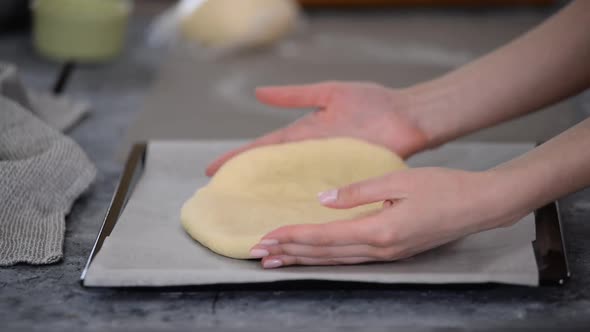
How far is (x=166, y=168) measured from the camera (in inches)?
45.5

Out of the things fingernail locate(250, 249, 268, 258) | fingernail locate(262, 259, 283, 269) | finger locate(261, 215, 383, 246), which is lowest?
fingernail locate(262, 259, 283, 269)

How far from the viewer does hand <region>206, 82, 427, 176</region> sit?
1.12m

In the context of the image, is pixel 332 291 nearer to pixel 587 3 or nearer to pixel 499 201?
pixel 499 201

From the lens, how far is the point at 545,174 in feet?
2.76

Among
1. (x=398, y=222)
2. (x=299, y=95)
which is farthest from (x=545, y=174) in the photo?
(x=299, y=95)

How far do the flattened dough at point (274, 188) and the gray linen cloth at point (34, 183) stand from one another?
7.1 inches

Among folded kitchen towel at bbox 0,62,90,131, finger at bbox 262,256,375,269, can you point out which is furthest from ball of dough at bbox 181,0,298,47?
finger at bbox 262,256,375,269

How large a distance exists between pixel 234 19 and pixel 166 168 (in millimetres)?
772

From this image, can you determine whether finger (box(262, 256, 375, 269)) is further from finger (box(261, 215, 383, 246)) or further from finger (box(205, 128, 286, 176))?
finger (box(205, 128, 286, 176))

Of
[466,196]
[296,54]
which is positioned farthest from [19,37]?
[466,196]

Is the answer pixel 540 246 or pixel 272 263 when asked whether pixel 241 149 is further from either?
pixel 540 246

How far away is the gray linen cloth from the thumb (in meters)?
0.35

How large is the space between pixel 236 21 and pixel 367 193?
110cm

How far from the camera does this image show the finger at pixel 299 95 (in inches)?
45.0
